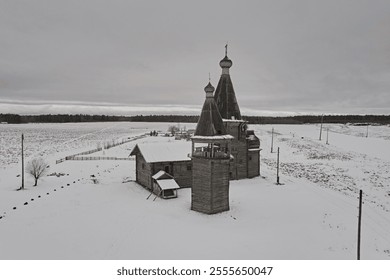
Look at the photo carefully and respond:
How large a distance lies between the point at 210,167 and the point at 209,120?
139 inches

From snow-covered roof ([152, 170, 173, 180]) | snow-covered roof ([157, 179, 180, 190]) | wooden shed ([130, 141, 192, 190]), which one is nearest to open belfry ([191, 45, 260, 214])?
snow-covered roof ([157, 179, 180, 190])

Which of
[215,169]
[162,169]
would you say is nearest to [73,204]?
[162,169]

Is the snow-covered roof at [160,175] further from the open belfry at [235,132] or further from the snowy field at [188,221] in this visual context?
the open belfry at [235,132]

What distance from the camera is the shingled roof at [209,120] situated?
19167mm

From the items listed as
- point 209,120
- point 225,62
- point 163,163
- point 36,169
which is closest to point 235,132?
point 225,62

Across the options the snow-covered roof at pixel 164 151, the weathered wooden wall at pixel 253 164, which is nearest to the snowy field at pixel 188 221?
the weathered wooden wall at pixel 253 164

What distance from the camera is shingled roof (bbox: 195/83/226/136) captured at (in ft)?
62.9

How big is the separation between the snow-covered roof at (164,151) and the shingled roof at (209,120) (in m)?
5.93

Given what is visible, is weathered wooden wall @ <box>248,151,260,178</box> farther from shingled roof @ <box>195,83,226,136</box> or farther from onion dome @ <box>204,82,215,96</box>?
onion dome @ <box>204,82,215,96</box>

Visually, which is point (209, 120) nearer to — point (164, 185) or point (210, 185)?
point (210, 185)

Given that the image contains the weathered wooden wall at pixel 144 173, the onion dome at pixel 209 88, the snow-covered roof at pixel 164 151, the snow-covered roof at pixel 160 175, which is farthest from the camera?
the snow-covered roof at pixel 164 151

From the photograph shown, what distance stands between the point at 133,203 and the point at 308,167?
26.2m
